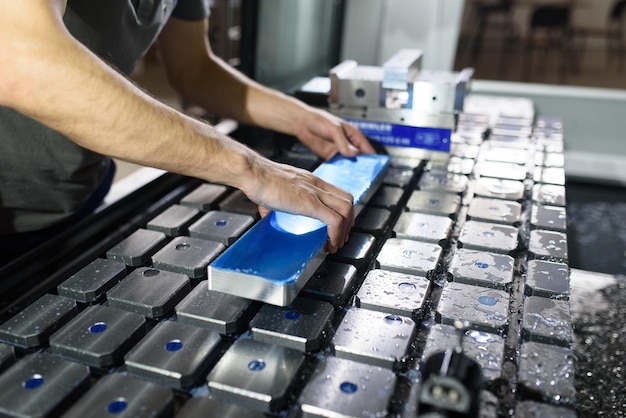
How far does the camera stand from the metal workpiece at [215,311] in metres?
0.85

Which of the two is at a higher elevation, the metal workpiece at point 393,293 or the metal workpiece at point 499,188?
the metal workpiece at point 499,188

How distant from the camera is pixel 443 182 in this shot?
146 cm

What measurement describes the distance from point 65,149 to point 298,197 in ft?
1.86

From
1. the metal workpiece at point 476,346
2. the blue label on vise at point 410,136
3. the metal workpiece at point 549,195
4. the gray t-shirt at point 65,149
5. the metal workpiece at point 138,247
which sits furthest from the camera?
the blue label on vise at point 410,136

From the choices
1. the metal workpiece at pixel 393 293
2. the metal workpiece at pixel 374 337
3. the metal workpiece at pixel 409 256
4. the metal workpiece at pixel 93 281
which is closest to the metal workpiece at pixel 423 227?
the metal workpiece at pixel 409 256

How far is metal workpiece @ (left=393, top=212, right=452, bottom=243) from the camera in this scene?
1141mm

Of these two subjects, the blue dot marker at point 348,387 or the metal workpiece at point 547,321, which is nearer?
the blue dot marker at point 348,387

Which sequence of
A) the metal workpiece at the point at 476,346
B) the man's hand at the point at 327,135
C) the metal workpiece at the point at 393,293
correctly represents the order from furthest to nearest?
the man's hand at the point at 327,135 → the metal workpiece at the point at 393,293 → the metal workpiece at the point at 476,346

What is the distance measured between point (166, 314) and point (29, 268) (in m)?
Answer: 0.33

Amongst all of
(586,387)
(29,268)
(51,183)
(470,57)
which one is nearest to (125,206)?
(51,183)

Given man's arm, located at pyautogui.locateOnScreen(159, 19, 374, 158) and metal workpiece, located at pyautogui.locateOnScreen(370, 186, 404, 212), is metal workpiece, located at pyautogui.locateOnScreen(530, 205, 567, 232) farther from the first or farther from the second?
man's arm, located at pyautogui.locateOnScreen(159, 19, 374, 158)

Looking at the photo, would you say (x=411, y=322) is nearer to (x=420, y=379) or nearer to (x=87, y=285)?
(x=420, y=379)

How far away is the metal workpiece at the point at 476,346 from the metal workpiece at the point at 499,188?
59cm

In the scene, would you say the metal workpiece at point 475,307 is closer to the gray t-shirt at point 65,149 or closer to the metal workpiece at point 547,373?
the metal workpiece at point 547,373
